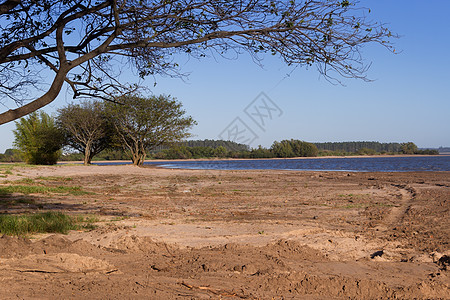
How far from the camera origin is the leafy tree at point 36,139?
141 feet

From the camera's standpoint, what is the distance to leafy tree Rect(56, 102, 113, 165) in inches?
1684

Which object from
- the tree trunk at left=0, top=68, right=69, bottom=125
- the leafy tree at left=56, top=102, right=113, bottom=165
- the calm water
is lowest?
the calm water

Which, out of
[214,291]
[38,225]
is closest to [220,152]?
[38,225]

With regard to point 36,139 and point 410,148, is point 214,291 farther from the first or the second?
point 410,148

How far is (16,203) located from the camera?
1102 centimetres

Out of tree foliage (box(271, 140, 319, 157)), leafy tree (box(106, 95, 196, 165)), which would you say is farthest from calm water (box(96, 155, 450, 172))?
tree foliage (box(271, 140, 319, 157))

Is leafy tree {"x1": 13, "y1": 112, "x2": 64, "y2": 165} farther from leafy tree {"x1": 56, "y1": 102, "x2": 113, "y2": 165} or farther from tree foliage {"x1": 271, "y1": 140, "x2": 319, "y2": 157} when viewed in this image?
tree foliage {"x1": 271, "y1": 140, "x2": 319, "y2": 157}

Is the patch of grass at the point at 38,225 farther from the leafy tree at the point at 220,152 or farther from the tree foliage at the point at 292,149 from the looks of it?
the tree foliage at the point at 292,149

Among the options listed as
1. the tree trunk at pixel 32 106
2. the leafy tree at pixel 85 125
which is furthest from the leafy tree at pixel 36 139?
the tree trunk at pixel 32 106

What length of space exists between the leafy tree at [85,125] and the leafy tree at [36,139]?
4.50ft

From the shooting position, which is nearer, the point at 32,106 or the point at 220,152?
the point at 32,106

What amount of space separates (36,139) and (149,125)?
11565mm

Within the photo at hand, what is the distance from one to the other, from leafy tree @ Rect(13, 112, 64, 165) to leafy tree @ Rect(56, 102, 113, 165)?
137 centimetres

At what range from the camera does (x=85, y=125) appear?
4253 cm
